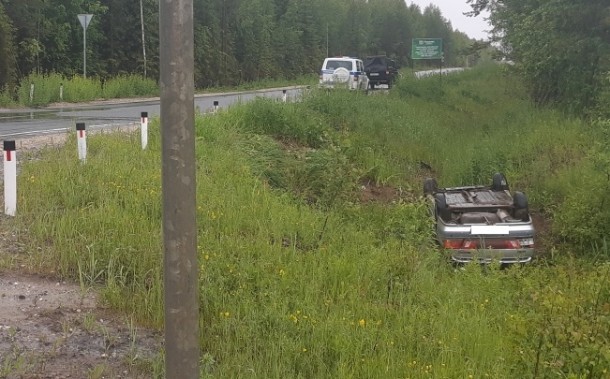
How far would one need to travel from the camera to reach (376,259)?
23.4 feet

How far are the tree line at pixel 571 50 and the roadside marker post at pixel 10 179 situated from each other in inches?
485

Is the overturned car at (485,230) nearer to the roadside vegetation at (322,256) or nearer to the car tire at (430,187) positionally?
the roadside vegetation at (322,256)

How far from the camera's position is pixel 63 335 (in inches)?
184

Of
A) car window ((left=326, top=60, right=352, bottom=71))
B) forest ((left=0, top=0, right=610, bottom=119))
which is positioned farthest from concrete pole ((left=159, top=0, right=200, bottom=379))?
car window ((left=326, top=60, right=352, bottom=71))

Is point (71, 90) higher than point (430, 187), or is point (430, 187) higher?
point (71, 90)

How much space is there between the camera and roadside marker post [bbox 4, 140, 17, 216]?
704 centimetres

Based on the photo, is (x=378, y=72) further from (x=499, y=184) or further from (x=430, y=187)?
(x=499, y=184)

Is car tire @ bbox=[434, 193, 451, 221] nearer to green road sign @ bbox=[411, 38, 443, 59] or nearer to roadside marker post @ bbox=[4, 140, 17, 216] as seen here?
roadside marker post @ bbox=[4, 140, 17, 216]

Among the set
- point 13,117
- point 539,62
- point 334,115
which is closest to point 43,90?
point 13,117

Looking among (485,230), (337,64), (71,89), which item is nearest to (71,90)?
(71,89)

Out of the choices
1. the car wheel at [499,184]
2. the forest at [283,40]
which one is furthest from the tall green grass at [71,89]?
the car wheel at [499,184]

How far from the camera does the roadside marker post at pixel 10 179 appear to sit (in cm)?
704

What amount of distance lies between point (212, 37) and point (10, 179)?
1878 inches

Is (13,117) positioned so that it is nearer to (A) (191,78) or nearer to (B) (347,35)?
(A) (191,78)
